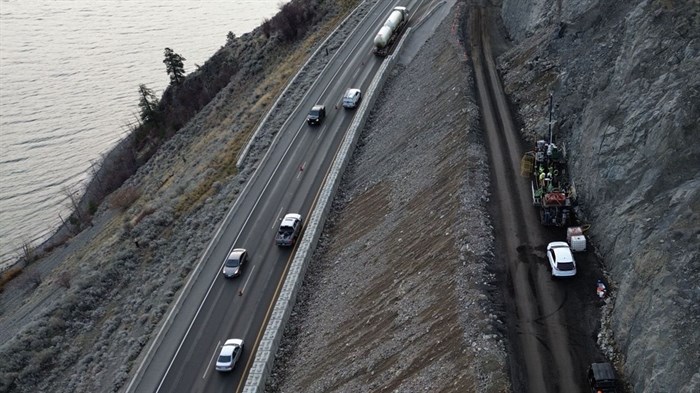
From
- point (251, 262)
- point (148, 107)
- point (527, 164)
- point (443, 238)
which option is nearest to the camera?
point (443, 238)

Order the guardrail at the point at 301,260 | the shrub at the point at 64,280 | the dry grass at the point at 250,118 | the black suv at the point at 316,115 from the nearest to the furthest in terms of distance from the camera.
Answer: the guardrail at the point at 301,260 < the shrub at the point at 64,280 < the dry grass at the point at 250,118 < the black suv at the point at 316,115

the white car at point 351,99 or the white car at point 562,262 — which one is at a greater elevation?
the white car at point 351,99

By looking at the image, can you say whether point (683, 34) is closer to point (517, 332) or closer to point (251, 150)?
point (517, 332)

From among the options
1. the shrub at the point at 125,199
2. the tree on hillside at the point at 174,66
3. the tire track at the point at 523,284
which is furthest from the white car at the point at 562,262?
the tree on hillside at the point at 174,66

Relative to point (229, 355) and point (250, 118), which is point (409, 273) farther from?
point (250, 118)

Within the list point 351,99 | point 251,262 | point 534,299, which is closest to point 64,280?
point 251,262

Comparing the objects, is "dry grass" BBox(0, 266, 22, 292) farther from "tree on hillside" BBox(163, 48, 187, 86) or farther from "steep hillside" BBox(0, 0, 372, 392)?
"tree on hillside" BBox(163, 48, 187, 86)

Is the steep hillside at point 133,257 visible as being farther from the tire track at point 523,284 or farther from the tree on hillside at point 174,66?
the tire track at point 523,284
